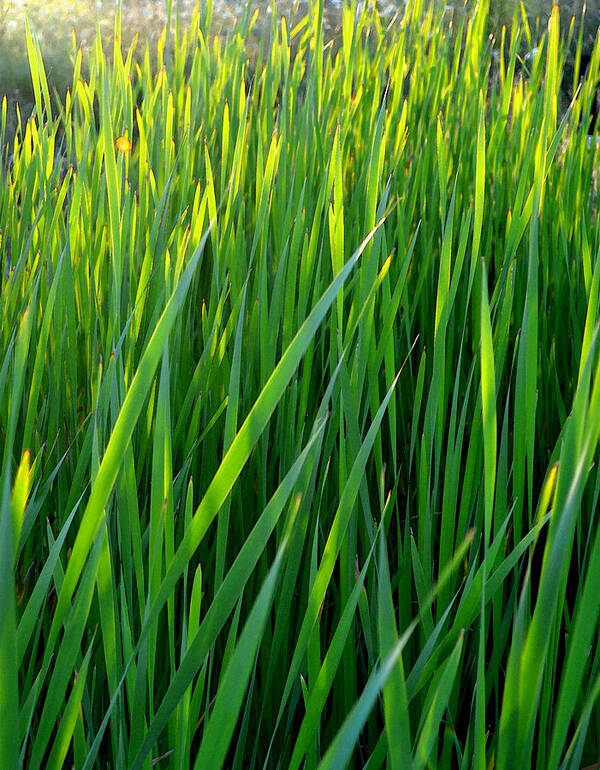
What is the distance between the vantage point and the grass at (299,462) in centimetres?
27

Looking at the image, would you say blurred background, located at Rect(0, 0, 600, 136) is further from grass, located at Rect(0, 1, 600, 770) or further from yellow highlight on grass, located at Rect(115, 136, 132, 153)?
yellow highlight on grass, located at Rect(115, 136, 132, 153)

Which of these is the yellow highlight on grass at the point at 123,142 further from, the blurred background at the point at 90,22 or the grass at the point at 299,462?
the blurred background at the point at 90,22

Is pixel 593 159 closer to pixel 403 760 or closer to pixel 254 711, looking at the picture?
pixel 254 711

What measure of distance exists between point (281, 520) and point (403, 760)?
0.29 m

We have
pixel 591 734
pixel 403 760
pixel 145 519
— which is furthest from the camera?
pixel 145 519

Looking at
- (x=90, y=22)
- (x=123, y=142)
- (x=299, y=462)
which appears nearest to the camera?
(x=299, y=462)

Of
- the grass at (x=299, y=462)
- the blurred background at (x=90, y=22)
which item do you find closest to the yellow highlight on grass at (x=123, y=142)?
the grass at (x=299, y=462)

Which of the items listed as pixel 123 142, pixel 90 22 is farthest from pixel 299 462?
pixel 90 22

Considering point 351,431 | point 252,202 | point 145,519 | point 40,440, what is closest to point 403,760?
point 351,431

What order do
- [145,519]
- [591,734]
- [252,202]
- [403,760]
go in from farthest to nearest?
1. [252,202]
2. [145,519]
3. [591,734]
4. [403,760]

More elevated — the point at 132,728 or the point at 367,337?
the point at 367,337

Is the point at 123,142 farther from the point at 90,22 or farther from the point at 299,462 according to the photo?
the point at 90,22

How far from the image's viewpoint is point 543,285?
775 millimetres

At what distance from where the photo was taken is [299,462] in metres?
0.26
